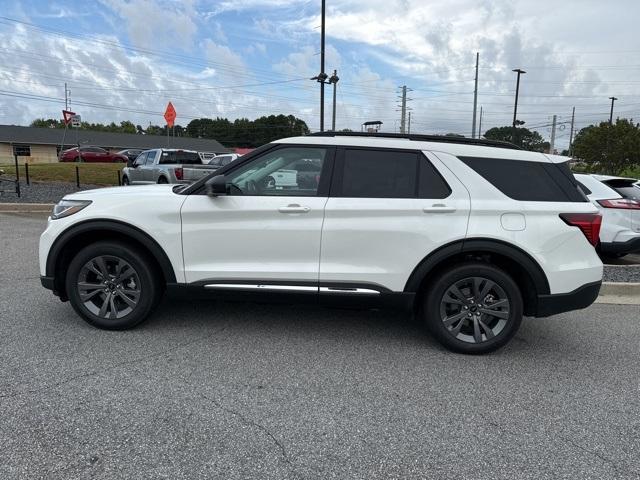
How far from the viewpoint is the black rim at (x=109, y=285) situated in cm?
443

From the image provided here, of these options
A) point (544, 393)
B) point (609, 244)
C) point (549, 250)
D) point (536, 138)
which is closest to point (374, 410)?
point (544, 393)

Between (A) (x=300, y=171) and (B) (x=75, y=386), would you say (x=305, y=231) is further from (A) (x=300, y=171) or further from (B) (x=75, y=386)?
(B) (x=75, y=386)

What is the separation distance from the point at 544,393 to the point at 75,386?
134 inches

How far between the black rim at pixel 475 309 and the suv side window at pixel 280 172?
1534 mm

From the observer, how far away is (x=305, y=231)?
416 cm

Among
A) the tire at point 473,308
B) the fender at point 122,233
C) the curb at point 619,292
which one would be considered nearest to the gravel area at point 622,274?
the curb at point 619,292

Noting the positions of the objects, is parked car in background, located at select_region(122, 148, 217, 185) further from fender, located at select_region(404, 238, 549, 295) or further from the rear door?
fender, located at select_region(404, 238, 549, 295)

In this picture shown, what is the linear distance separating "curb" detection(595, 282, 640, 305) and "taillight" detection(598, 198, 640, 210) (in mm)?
1663

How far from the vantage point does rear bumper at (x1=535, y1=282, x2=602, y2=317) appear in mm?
4129

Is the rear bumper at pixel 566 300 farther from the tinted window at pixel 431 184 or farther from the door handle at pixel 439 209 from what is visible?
the tinted window at pixel 431 184

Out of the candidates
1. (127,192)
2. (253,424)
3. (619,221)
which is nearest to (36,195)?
(127,192)

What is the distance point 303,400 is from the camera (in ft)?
11.1

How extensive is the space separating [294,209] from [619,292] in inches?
184

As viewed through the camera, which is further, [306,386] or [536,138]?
[536,138]
